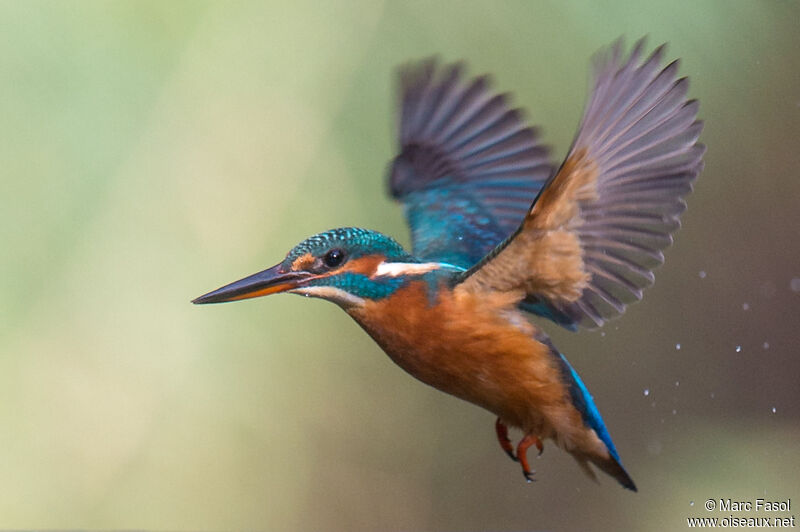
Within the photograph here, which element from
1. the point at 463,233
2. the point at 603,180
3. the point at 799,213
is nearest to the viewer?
the point at 603,180

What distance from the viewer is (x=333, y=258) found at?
7.25ft

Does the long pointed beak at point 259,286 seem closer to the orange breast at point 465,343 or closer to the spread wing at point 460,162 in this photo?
the orange breast at point 465,343

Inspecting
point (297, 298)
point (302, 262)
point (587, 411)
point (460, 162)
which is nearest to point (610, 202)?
point (587, 411)

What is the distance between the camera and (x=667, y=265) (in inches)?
164

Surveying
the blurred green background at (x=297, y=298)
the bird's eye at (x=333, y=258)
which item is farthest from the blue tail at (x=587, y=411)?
the blurred green background at (x=297, y=298)

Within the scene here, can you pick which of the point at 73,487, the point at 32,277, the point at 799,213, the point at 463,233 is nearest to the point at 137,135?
the point at 32,277

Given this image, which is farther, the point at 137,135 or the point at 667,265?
the point at 667,265

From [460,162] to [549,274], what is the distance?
83 centimetres

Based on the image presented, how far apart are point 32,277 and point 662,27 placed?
95.1 inches

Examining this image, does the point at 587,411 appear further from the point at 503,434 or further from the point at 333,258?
the point at 333,258

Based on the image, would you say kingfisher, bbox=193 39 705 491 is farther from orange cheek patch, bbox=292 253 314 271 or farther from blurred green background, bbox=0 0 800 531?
blurred green background, bbox=0 0 800 531

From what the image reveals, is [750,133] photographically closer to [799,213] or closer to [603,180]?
[799,213]

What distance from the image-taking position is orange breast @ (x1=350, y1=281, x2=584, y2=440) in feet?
7.28

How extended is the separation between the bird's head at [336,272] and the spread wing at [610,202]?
0.53 ft
